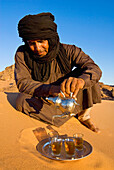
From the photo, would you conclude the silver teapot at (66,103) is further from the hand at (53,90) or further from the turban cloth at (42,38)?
the turban cloth at (42,38)

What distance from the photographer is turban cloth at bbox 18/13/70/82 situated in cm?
274

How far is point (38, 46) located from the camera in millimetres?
2719

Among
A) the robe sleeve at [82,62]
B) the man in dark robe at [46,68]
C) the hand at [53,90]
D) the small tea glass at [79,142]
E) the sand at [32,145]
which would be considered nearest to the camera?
the sand at [32,145]

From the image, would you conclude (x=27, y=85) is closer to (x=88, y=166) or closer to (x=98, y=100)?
(x=98, y=100)

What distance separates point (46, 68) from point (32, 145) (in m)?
1.46

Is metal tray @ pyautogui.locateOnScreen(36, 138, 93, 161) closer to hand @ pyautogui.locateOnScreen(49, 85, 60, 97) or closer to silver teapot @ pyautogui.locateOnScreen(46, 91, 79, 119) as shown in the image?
silver teapot @ pyautogui.locateOnScreen(46, 91, 79, 119)

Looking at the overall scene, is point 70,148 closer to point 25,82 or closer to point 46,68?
point 25,82

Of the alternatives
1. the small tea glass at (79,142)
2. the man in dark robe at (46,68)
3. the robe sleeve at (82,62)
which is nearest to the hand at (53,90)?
the man in dark robe at (46,68)

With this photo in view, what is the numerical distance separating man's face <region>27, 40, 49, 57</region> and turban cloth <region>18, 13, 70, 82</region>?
6cm

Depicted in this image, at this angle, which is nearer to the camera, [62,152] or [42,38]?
[62,152]

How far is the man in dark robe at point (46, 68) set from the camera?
8.93 feet

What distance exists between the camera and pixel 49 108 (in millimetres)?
2912

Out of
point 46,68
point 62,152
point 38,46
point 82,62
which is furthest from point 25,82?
point 62,152

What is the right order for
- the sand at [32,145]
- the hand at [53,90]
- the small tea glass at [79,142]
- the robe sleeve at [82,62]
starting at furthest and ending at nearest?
the robe sleeve at [82,62] < the hand at [53,90] < the small tea glass at [79,142] < the sand at [32,145]
